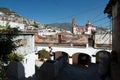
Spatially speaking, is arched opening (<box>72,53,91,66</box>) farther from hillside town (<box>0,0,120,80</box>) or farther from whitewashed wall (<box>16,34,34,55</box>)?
whitewashed wall (<box>16,34,34,55</box>)

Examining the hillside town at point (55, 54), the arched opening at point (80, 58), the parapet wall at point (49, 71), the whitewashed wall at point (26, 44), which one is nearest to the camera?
the parapet wall at point (49, 71)

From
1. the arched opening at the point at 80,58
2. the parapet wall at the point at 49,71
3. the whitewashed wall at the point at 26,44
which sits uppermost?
the whitewashed wall at the point at 26,44

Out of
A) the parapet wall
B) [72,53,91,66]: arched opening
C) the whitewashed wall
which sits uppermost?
the whitewashed wall

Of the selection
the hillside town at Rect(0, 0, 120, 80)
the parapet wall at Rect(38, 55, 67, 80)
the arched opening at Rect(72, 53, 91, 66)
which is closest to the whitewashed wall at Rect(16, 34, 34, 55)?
the hillside town at Rect(0, 0, 120, 80)

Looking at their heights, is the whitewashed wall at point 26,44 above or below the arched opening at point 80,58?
above

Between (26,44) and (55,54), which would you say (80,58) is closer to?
(55,54)

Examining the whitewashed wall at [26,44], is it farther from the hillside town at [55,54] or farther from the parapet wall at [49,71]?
the parapet wall at [49,71]

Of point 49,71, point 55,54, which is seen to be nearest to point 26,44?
point 49,71

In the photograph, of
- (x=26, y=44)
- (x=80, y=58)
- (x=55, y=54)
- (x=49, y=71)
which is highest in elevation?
(x=26, y=44)

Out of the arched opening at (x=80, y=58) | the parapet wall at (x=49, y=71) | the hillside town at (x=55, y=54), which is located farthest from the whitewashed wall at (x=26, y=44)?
the arched opening at (x=80, y=58)

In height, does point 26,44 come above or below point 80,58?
above

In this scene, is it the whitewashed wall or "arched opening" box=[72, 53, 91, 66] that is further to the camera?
"arched opening" box=[72, 53, 91, 66]

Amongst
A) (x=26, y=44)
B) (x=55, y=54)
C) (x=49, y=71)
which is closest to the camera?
(x=49, y=71)

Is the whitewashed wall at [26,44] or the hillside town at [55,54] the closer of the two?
the hillside town at [55,54]
